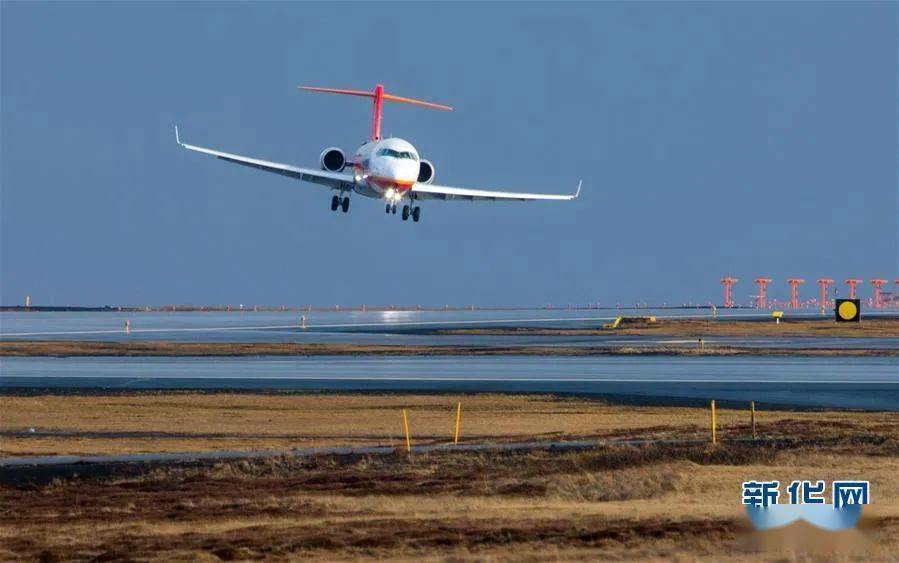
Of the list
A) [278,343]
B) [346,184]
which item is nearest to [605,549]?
[346,184]

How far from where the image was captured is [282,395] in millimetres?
55125

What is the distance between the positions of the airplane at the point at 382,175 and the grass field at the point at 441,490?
99.3 ft

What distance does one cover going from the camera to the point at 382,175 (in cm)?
7731

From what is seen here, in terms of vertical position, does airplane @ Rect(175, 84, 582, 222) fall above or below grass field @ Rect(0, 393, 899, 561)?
above

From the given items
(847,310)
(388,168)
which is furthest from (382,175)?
(847,310)

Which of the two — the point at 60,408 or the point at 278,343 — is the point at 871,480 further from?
the point at 278,343

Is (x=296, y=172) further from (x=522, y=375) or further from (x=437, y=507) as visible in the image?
(x=437, y=507)

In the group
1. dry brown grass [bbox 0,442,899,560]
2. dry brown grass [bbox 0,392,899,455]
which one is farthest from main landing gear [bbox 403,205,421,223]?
dry brown grass [bbox 0,442,899,560]

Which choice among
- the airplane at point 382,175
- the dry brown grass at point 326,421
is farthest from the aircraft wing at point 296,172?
the dry brown grass at point 326,421

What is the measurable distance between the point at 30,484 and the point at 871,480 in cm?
1816

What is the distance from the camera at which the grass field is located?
23.4 meters

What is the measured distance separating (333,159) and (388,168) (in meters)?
8.53

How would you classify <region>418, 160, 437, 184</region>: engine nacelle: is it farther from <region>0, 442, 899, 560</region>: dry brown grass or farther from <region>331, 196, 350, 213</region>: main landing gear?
<region>0, 442, 899, 560</region>: dry brown grass

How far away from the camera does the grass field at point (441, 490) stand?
2342 cm
